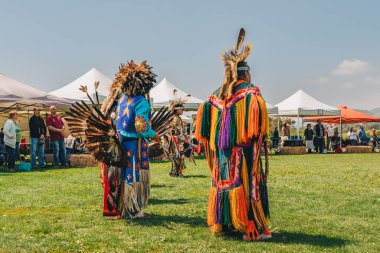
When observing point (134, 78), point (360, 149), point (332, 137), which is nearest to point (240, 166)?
point (134, 78)

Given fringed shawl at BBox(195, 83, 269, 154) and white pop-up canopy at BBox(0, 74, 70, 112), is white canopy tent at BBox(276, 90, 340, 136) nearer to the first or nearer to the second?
white pop-up canopy at BBox(0, 74, 70, 112)

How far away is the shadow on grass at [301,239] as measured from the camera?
192 inches

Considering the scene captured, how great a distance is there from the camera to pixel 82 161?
50.7ft

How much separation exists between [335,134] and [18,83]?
19.4 meters

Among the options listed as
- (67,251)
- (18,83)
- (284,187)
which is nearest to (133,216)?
(67,251)

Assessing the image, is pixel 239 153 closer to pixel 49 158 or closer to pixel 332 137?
pixel 49 158

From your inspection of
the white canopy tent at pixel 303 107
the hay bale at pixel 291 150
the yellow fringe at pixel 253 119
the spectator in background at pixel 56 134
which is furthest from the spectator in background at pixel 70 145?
the white canopy tent at pixel 303 107

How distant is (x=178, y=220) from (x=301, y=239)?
65.0 inches

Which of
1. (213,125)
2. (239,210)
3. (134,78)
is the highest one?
(134,78)

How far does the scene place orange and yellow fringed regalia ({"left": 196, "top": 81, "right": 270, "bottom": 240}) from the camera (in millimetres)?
4855

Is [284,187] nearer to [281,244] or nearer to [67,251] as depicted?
[281,244]

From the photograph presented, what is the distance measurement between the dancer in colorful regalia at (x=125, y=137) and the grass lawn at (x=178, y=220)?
303 millimetres

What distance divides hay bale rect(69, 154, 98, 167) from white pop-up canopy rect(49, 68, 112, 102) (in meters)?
2.84

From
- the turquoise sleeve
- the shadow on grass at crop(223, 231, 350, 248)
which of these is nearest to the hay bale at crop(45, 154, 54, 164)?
the turquoise sleeve
